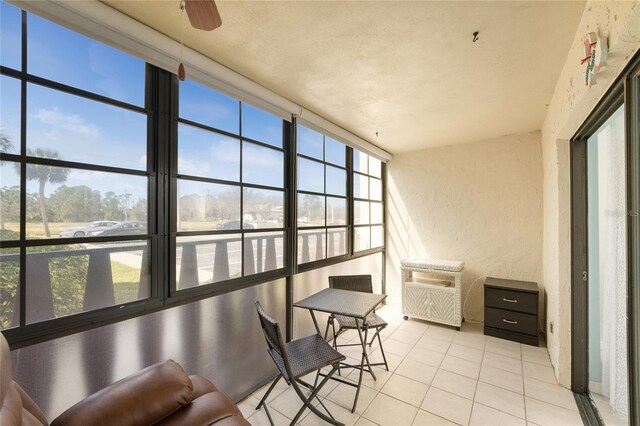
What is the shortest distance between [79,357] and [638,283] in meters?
2.82

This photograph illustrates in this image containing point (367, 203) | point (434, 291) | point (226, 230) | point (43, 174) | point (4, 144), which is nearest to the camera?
point (4, 144)

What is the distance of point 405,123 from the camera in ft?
10.6

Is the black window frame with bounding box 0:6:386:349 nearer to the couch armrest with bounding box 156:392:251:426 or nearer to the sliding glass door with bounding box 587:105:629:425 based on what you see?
the couch armrest with bounding box 156:392:251:426

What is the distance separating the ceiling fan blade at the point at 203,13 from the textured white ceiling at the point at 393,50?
30.4 inches

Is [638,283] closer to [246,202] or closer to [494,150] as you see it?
[246,202]

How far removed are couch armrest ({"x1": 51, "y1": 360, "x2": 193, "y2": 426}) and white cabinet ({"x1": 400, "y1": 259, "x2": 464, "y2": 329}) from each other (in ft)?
10.5

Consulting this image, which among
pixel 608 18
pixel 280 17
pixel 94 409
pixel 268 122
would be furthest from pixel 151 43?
pixel 608 18

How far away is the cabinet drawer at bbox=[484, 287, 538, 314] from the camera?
10.4ft

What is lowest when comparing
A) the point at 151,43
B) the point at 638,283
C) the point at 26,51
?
the point at 638,283

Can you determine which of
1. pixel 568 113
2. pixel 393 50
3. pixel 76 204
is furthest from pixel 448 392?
pixel 76 204

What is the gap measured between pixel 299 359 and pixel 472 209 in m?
3.39

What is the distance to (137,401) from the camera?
125cm

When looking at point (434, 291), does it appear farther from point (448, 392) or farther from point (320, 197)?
point (320, 197)

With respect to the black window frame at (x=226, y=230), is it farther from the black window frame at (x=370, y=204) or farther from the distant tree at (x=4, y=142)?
the black window frame at (x=370, y=204)
